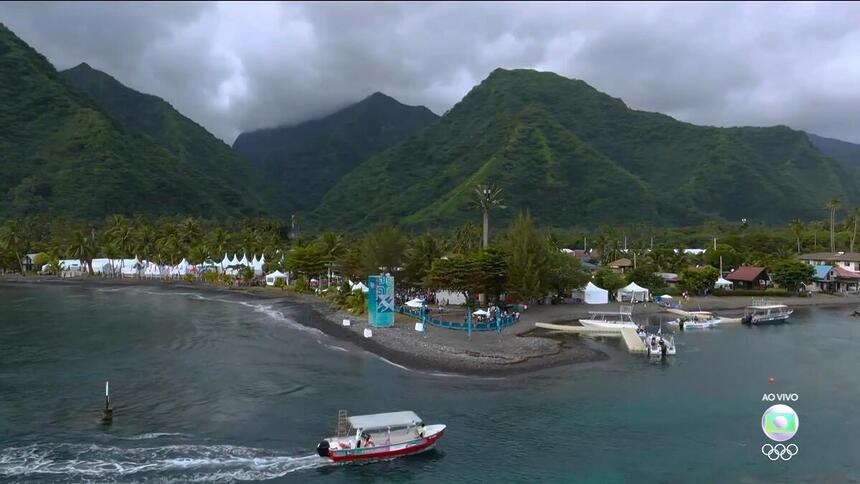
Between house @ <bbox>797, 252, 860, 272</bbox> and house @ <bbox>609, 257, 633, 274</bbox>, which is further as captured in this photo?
house @ <bbox>609, 257, 633, 274</bbox>

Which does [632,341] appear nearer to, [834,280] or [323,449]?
[323,449]

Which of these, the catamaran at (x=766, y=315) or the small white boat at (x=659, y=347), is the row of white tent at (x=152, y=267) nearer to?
the catamaran at (x=766, y=315)

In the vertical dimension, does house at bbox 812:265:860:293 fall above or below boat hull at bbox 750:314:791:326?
above

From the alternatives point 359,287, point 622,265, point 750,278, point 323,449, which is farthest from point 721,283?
point 323,449

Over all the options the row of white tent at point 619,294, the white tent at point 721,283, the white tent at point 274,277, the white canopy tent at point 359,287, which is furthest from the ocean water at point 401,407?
the white tent at point 274,277

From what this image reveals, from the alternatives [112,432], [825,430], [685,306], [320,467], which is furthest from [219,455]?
[685,306]

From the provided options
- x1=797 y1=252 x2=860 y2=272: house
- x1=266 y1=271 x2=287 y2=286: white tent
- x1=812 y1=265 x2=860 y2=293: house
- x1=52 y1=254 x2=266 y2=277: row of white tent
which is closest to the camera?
x1=812 y1=265 x2=860 y2=293: house

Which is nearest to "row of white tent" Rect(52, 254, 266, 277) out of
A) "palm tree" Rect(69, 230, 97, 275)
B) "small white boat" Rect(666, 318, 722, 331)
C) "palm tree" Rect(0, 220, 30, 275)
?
"palm tree" Rect(69, 230, 97, 275)

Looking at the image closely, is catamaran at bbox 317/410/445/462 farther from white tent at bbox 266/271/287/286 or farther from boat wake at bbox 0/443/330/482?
white tent at bbox 266/271/287/286
